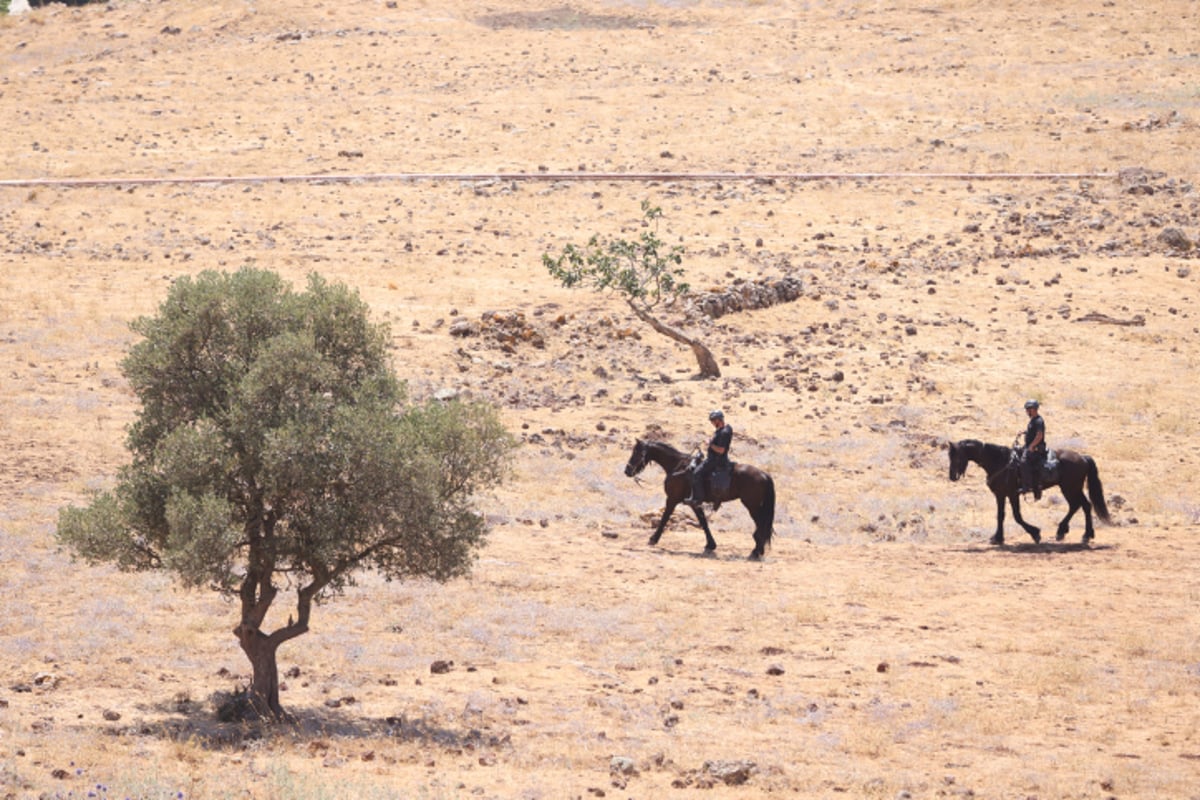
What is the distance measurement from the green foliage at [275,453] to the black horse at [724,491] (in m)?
7.74

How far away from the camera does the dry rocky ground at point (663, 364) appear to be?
1510 cm

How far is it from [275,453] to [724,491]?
9.72m

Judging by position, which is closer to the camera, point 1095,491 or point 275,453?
point 275,453

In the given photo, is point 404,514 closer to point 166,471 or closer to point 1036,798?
point 166,471

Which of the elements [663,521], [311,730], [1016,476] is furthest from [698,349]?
[311,730]

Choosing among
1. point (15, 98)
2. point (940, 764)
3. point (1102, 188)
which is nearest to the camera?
point (940, 764)

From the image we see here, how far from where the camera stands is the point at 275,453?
14250 millimetres

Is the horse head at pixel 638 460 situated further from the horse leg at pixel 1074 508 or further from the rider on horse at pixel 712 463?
the horse leg at pixel 1074 508

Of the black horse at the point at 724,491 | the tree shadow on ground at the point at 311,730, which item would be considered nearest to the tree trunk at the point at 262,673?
the tree shadow on ground at the point at 311,730

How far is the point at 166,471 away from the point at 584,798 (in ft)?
16.5

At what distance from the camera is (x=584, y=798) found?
13.0m

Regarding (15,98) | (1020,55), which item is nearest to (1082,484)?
(1020,55)

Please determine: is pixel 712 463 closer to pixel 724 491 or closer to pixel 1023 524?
pixel 724 491

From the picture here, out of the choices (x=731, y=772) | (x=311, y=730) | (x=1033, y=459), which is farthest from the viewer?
(x=1033, y=459)
